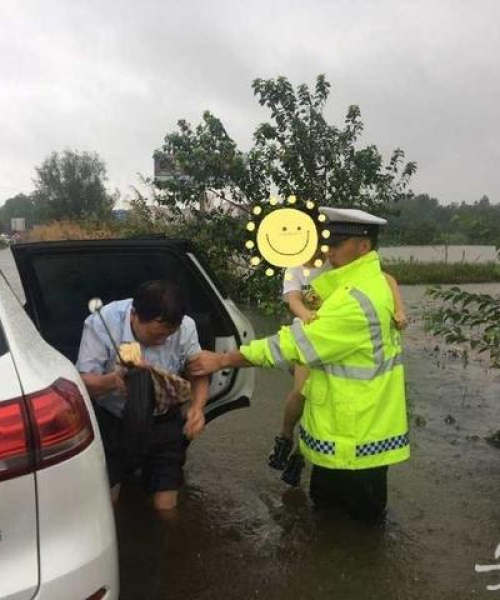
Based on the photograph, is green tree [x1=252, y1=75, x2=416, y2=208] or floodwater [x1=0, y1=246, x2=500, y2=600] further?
green tree [x1=252, y1=75, x2=416, y2=208]

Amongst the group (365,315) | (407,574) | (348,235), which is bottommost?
(407,574)

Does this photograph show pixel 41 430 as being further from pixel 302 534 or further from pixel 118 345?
pixel 302 534

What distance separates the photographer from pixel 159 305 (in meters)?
2.85

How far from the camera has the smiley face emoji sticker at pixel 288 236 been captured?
3217 millimetres

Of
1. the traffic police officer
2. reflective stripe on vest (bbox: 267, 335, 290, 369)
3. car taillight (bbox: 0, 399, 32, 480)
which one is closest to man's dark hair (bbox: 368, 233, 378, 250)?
the traffic police officer

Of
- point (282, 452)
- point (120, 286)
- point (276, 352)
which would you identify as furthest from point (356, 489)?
point (120, 286)

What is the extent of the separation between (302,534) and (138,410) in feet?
3.99

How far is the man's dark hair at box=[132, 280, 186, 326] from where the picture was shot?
2854mm

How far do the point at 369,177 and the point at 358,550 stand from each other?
4536mm

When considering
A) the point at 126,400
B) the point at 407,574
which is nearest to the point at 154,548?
the point at 126,400

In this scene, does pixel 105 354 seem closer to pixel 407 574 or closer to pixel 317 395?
pixel 317 395

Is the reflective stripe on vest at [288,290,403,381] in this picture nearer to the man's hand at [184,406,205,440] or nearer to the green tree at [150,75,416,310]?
the man's hand at [184,406,205,440]

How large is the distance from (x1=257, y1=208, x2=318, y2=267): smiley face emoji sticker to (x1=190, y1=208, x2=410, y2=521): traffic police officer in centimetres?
11

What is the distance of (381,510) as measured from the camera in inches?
138
